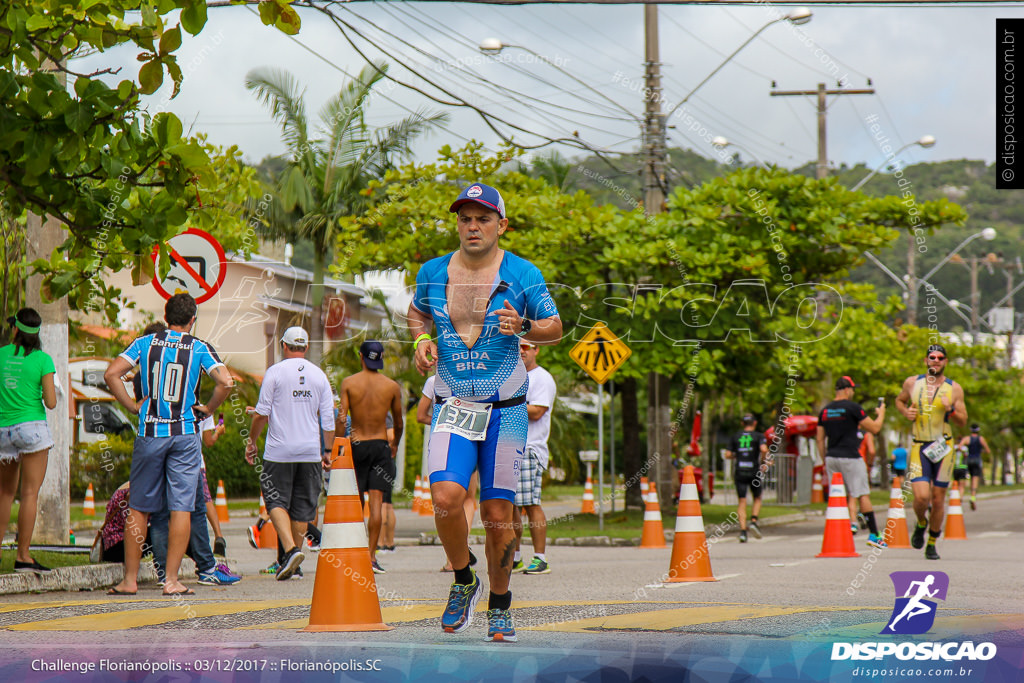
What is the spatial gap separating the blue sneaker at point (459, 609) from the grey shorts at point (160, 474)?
12.7 feet

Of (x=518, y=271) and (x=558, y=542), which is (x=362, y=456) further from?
(x=558, y=542)

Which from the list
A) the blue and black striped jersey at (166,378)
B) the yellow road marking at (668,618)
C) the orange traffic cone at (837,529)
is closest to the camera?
the yellow road marking at (668,618)

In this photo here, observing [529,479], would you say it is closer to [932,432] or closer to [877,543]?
[932,432]

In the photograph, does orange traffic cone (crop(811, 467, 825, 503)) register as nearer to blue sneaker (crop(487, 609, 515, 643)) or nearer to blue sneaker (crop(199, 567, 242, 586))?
blue sneaker (crop(199, 567, 242, 586))

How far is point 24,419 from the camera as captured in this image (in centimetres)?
926

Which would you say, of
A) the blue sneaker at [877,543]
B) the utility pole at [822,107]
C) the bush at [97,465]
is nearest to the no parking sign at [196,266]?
the blue sneaker at [877,543]

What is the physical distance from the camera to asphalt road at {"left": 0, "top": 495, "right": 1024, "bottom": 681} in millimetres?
4891

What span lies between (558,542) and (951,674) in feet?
43.3

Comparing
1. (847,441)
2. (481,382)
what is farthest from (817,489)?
(481,382)

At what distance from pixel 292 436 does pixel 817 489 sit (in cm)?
2648

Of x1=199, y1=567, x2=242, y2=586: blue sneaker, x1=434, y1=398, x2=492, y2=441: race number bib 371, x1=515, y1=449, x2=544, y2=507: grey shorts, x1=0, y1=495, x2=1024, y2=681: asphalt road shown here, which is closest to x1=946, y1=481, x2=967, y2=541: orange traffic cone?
x1=0, y1=495, x2=1024, y2=681: asphalt road

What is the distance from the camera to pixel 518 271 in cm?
579

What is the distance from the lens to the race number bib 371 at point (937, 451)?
42.7 ft

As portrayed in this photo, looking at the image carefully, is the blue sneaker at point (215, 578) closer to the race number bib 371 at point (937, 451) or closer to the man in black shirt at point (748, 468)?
the race number bib 371 at point (937, 451)
